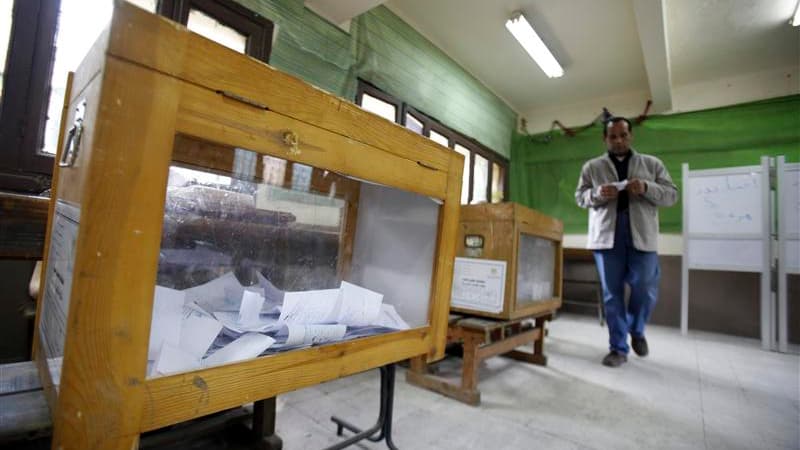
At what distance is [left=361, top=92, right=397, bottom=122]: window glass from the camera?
2.34 metres

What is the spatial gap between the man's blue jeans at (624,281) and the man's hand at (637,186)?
16cm

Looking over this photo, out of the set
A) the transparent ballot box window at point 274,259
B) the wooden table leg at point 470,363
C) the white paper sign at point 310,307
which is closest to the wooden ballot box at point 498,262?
the wooden table leg at point 470,363

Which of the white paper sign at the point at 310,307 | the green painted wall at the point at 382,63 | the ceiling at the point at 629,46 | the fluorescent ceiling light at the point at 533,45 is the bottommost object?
the white paper sign at the point at 310,307

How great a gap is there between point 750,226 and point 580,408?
239 cm

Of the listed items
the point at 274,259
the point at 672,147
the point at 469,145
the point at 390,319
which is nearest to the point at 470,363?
the point at 390,319

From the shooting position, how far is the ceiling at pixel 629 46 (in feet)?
8.28

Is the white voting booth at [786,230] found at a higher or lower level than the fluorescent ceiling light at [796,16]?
lower

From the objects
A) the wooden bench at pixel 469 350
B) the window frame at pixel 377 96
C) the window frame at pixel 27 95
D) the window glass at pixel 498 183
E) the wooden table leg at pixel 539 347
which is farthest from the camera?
the window glass at pixel 498 183

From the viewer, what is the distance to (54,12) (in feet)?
4.01

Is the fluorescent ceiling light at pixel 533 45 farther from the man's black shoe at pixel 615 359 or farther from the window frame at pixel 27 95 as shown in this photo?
the window frame at pixel 27 95

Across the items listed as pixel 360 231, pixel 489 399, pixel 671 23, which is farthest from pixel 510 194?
pixel 360 231

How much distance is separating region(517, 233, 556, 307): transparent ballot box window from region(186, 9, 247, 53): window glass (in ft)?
5.05

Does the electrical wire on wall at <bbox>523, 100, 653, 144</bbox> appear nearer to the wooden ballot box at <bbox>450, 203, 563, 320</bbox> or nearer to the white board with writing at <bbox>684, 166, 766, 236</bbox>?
the white board with writing at <bbox>684, 166, 766, 236</bbox>

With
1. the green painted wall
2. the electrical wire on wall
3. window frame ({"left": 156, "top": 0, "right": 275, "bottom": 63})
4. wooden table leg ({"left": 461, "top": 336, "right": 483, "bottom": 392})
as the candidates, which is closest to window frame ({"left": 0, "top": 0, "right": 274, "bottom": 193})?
window frame ({"left": 156, "top": 0, "right": 275, "bottom": 63})
